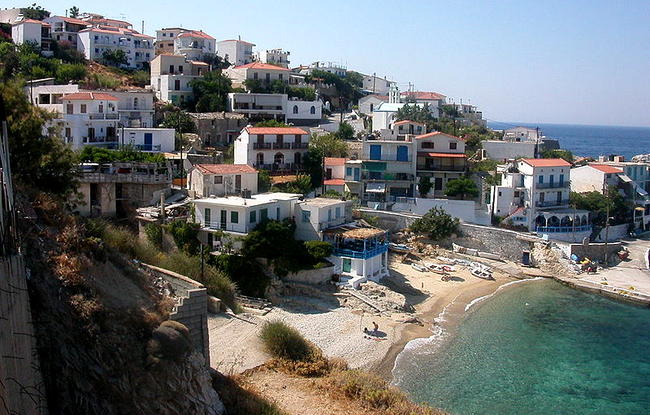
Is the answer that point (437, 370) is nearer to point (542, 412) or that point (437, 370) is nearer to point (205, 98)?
point (542, 412)

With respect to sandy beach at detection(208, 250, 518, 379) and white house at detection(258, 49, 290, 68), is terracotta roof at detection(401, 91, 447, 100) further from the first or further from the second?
sandy beach at detection(208, 250, 518, 379)

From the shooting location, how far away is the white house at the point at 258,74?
68.1 meters

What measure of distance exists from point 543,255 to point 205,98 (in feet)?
105

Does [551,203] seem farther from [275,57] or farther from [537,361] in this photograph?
[275,57]

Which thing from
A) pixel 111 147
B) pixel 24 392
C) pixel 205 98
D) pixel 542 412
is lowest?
pixel 542 412

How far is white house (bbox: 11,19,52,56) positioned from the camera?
66.4m

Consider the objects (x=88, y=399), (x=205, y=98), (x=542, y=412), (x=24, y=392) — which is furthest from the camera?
(x=205, y=98)

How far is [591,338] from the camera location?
31375 millimetres

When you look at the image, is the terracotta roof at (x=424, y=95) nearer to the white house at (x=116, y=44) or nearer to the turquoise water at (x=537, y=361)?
the white house at (x=116, y=44)

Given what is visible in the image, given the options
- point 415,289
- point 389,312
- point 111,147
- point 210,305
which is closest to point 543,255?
point 415,289

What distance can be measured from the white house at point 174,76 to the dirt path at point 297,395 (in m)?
43.5

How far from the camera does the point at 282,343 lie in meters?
24.0

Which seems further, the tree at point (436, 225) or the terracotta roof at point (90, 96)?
the terracotta roof at point (90, 96)

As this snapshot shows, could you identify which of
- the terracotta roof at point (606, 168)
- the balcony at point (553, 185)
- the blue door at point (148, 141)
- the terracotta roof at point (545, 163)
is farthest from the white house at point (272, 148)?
the terracotta roof at point (606, 168)
